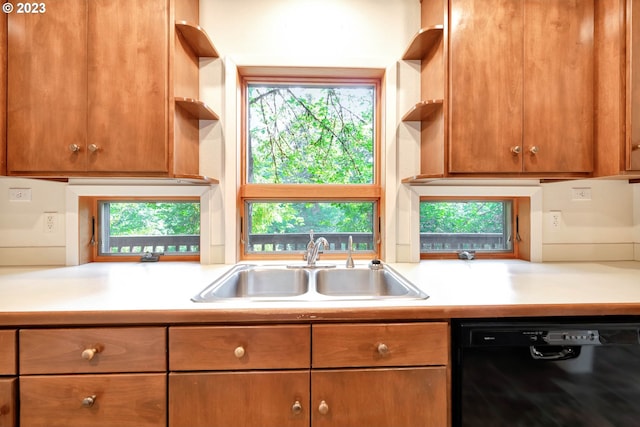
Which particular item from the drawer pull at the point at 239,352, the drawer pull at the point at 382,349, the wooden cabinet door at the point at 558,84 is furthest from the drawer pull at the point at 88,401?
the wooden cabinet door at the point at 558,84

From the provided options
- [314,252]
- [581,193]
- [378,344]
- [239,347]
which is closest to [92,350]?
[239,347]

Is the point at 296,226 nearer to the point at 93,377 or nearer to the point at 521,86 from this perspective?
the point at 93,377

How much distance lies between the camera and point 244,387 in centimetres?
100

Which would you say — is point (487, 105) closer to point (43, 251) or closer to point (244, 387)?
point (244, 387)

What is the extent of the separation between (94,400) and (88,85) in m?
1.30

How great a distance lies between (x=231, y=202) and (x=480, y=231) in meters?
1.61

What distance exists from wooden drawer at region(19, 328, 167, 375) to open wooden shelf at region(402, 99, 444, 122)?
58.1 inches

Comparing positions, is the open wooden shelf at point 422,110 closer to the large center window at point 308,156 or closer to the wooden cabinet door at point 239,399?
the large center window at point 308,156

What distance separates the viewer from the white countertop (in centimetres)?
102

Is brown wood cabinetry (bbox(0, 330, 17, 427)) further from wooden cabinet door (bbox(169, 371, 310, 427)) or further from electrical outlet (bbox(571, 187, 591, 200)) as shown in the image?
electrical outlet (bbox(571, 187, 591, 200))

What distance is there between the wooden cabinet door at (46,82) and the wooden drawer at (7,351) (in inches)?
31.0

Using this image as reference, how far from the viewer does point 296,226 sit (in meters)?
1.91

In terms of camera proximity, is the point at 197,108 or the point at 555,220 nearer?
the point at 197,108

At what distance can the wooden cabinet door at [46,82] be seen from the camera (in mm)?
1349
